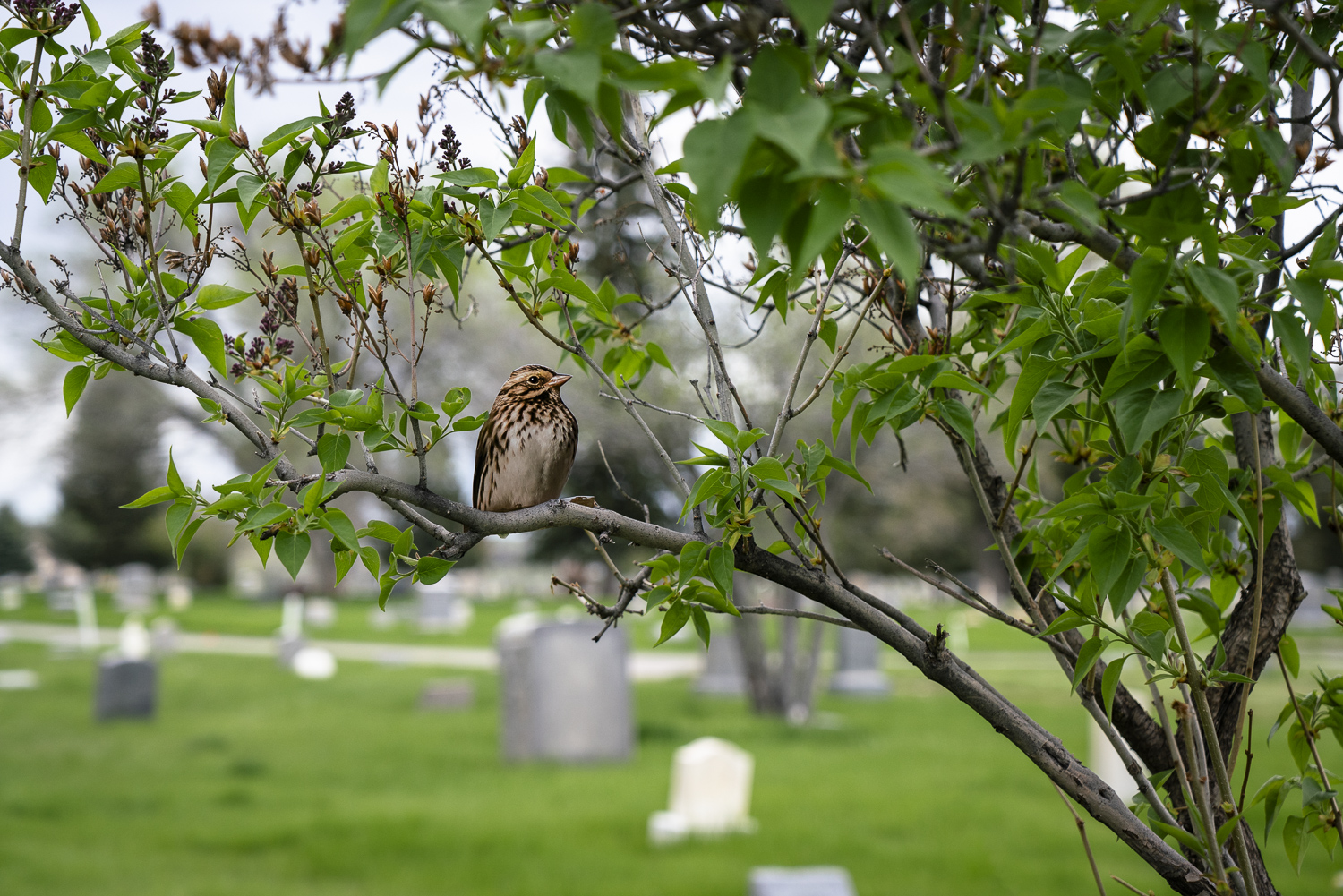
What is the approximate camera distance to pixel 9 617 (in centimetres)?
2992

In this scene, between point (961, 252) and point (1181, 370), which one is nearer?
point (961, 252)

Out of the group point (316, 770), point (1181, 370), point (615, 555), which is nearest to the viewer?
point (1181, 370)

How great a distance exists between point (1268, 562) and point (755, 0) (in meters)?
1.74

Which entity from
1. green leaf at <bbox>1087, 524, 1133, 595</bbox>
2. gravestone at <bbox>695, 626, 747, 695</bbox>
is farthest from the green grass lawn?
green leaf at <bbox>1087, 524, 1133, 595</bbox>

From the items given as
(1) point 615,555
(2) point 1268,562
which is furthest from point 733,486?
(1) point 615,555

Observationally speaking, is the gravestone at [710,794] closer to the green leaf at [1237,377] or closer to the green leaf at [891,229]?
the green leaf at [1237,377]

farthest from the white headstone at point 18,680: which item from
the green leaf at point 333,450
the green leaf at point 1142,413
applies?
the green leaf at point 1142,413

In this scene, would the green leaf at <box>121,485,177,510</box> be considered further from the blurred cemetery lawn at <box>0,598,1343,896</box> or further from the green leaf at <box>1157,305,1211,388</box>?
the blurred cemetery lawn at <box>0,598,1343,896</box>

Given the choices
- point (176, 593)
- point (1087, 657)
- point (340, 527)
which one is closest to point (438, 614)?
point (176, 593)

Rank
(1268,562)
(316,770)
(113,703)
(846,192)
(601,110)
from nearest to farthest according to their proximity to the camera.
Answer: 1. (846,192)
2. (601,110)
3. (1268,562)
4. (316,770)
5. (113,703)

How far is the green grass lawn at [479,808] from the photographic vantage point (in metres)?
7.02

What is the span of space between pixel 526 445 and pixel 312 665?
1753 cm

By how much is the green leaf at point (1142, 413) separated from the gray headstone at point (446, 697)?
1404 centimetres

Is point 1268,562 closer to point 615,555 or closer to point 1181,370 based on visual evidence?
point 1181,370
